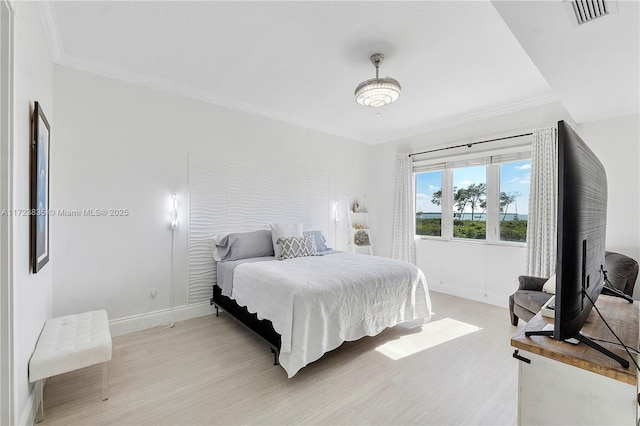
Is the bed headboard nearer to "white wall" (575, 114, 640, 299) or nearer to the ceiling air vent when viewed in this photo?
the ceiling air vent

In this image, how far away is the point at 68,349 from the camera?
1.86 m

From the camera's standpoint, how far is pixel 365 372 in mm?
2303

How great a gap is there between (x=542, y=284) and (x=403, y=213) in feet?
7.49

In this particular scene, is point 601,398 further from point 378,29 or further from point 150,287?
point 150,287

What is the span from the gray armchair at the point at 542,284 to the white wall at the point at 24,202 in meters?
3.82

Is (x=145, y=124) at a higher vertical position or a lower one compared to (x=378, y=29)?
lower

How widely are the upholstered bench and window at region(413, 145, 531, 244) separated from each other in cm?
445

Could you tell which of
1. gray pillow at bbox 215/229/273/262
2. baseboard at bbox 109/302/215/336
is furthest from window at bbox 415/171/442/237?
baseboard at bbox 109/302/215/336

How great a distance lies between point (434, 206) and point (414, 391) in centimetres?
331

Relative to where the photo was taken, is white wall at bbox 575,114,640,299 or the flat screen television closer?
the flat screen television

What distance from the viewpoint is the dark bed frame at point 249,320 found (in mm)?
2416

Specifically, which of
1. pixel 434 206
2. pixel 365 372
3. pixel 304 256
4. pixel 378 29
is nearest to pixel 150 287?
pixel 304 256

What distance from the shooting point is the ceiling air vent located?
141 centimetres

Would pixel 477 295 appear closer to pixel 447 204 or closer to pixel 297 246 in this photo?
pixel 447 204
